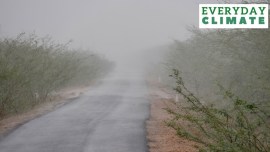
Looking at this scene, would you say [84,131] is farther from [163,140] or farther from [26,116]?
[26,116]

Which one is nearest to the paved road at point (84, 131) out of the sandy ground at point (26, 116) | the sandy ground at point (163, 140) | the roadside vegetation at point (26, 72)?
the sandy ground at point (163, 140)

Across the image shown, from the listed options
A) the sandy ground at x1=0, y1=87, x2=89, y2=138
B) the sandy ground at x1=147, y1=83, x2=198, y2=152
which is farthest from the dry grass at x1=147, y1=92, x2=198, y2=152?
the sandy ground at x1=0, y1=87, x2=89, y2=138

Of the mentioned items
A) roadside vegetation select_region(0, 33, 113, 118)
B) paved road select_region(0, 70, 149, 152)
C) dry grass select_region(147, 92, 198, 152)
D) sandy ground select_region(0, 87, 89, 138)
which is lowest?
dry grass select_region(147, 92, 198, 152)

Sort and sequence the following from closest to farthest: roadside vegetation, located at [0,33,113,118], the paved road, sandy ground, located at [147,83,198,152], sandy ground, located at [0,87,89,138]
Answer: the paved road → sandy ground, located at [147,83,198,152] → sandy ground, located at [0,87,89,138] → roadside vegetation, located at [0,33,113,118]

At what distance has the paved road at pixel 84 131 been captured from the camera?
12977mm

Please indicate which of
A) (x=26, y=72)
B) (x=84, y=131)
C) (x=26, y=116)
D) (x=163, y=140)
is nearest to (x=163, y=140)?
(x=163, y=140)

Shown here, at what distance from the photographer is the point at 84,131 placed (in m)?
15.5

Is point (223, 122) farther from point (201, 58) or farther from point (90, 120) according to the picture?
point (201, 58)

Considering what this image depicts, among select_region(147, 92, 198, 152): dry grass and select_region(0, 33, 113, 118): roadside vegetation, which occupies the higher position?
select_region(0, 33, 113, 118): roadside vegetation

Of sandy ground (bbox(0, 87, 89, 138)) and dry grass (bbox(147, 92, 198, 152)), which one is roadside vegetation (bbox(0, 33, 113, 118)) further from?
dry grass (bbox(147, 92, 198, 152))

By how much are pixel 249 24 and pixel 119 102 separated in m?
9.90

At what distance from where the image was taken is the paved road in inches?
511

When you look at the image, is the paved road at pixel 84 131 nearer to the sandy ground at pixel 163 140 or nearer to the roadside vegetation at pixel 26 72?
the sandy ground at pixel 163 140

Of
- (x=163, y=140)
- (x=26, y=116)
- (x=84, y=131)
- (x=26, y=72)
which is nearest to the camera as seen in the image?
(x=163, y=140)
